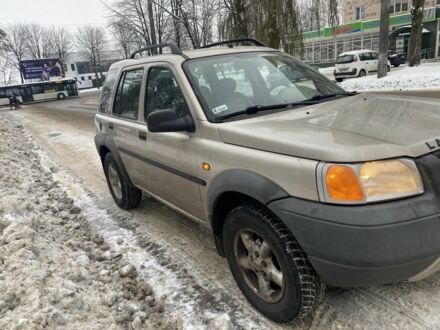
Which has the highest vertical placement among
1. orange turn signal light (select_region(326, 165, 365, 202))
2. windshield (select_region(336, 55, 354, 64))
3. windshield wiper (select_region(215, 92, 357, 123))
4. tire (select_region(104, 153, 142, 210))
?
windshield wiper (select_region(215, 92, 357, 123))

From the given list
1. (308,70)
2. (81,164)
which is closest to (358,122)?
(308,70)

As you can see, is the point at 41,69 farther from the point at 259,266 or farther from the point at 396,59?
the point at 259,266

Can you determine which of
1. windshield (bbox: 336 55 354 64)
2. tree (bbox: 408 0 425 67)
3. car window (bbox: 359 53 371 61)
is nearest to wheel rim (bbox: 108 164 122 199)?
tree (bbox: 408 0 425 67)

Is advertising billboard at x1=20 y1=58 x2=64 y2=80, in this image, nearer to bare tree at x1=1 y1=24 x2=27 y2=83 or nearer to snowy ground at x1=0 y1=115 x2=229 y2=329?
bare tree at x1=1 y1=24 x2=27 y2=83

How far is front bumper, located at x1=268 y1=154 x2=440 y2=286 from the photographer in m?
2.00

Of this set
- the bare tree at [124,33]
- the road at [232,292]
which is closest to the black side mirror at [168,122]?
the road at [232,292]

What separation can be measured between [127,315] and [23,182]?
15.2ft

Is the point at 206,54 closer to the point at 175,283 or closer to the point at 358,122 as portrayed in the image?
the point at 358,122

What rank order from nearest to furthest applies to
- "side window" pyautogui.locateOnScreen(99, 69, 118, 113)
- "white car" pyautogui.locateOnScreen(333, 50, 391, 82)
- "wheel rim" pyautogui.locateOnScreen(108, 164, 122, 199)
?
"side window" pyautogui.locateOnScreen(99, 69, 118, 113) < "wheel rim" pyautogui.locateOnScreen(108, 164, 122, 199) < "white car" pyautogui.locateOnScreen(333, 50, 391, 82)

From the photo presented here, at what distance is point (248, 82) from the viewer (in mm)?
3434

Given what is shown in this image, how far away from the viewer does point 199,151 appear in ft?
9.96

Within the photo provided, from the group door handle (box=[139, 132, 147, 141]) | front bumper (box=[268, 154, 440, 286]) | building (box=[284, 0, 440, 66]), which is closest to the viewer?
front bumper (box=[268, 154, 440, 286])

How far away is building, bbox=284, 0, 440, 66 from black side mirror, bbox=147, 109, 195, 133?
3522 centimetres

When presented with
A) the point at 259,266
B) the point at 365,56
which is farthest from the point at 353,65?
the point at 259,266
